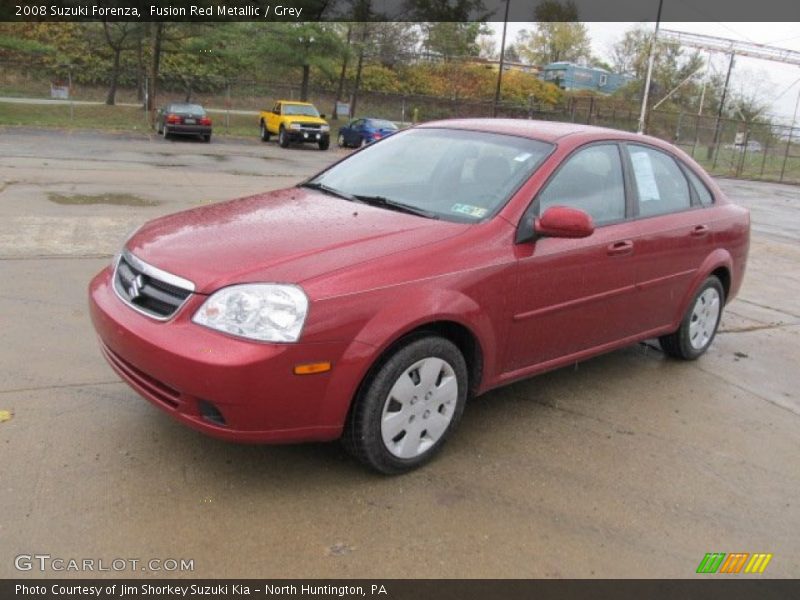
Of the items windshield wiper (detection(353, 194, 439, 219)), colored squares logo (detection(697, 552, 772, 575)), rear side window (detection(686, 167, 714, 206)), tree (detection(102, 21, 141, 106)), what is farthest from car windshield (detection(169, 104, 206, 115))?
colored squares logo (detection(697, 552, 772, 575))

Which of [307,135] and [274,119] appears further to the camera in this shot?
[274,119]

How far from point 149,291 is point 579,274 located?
2.18 metres

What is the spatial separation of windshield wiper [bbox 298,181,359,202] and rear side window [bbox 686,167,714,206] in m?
2.48

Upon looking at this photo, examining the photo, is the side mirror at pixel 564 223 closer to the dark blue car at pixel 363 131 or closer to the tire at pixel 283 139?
the dark blue car at pixel 363 131

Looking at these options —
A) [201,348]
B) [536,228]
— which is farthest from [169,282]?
[536,228]

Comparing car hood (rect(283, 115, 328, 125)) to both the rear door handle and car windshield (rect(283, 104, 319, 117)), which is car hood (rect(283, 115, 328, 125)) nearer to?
car windshield (rect(283, 104, 319, 117))

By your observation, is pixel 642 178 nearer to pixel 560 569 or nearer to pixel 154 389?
pixel 560 569

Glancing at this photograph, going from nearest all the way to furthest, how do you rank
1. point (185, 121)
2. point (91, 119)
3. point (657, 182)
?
point (657, 182)
point (185, 121)
point (91, 119)

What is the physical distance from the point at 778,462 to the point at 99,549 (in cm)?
328

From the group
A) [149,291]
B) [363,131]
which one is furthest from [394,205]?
[363,131]

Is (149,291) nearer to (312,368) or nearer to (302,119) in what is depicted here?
(312,368)

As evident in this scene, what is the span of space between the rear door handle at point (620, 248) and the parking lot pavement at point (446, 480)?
0.91 m

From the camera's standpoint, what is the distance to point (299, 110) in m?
27.8
